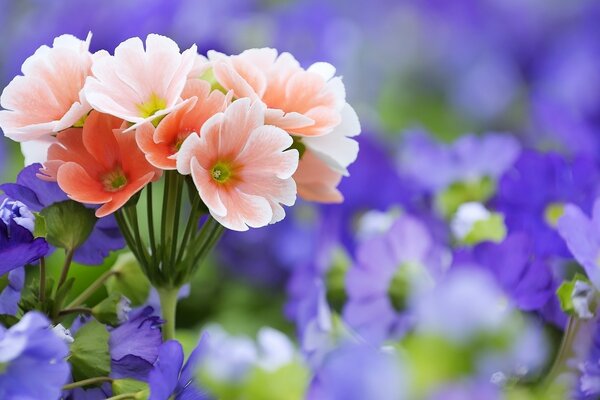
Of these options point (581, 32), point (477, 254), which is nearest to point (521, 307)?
point (477, 254)

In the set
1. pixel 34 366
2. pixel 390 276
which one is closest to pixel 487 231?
pixel 390 276

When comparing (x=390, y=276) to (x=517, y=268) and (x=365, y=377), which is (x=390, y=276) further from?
(x=365, y=377)

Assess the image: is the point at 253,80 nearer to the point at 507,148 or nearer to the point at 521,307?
the point at 521,307

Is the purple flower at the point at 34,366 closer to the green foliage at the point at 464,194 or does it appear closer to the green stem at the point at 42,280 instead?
the green stem at the point at 42,280

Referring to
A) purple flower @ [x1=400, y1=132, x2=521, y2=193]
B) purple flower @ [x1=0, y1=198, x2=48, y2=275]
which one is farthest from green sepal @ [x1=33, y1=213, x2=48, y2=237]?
purple flower @ [x1=400, y1=132, x2=521, y2=193]

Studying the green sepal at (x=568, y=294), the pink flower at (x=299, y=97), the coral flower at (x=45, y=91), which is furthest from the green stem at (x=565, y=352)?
the coral flower at (x=45, y=91)
